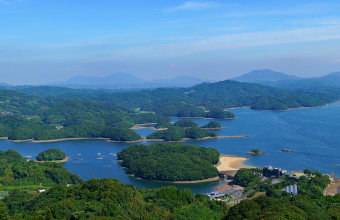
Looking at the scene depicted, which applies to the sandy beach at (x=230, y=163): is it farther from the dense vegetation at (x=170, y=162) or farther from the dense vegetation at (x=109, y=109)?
the dense vegetation at (x=109, y=109)

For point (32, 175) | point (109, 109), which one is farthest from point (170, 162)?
point (109, 109)

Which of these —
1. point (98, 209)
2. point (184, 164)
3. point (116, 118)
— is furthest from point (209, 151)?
point (116, 118)

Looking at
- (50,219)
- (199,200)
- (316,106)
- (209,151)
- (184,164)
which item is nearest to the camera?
(50,219)

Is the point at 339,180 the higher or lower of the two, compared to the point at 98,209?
lower

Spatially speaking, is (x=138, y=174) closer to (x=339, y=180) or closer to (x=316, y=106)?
(x=339, y=180)

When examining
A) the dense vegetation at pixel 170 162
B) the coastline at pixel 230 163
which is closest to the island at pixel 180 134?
the dense vegetation at pixel 170 162

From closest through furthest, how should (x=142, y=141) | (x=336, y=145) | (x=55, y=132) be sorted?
(x=336, y=145) → (x=142, y=141) → (x=55, y=132)
